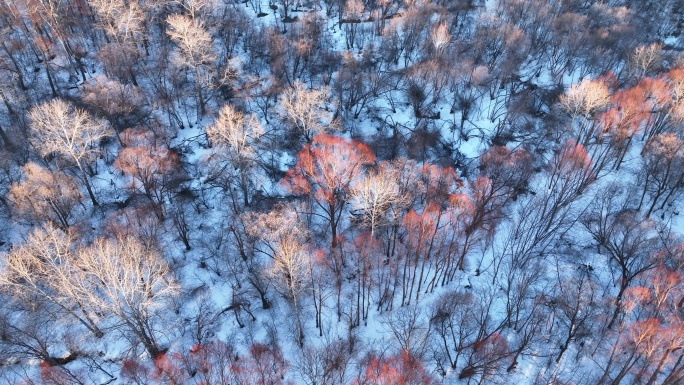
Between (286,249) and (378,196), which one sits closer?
(286,249)

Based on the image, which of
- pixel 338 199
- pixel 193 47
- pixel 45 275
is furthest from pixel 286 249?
pixel 193 47

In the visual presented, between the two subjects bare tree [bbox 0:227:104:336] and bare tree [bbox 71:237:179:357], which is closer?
bare tree [bbox 71:237:179:357]

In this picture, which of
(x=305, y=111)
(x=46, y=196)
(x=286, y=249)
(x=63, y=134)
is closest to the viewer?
(x=286, y=249)

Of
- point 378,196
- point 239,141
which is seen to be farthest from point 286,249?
point 239,141

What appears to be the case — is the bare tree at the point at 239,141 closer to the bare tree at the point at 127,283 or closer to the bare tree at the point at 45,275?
the bare tree at the point at 127,283

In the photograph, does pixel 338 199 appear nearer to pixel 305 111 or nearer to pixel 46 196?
pixel 305 111

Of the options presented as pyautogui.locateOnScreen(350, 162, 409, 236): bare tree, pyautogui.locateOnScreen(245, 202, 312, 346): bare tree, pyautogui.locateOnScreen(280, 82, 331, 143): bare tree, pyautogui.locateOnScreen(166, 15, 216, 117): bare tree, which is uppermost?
pyautogui.locateOnScreen(166, 15, 216, 117): bare tree

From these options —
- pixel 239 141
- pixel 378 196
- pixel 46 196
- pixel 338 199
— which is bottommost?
pixel 338 199

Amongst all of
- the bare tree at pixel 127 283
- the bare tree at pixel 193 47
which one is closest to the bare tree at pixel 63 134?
the bare tree at pixel 127 283

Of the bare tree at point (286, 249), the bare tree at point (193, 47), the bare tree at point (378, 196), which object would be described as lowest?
the bare tree at point (286, 249)

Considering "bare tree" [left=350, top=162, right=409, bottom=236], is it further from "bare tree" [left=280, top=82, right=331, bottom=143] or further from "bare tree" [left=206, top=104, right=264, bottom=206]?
"bare tree" [left=206, top=104, right=264, bottom=206]

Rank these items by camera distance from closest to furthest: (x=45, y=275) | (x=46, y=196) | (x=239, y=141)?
(x=45, y=275) < (x=46, y=196) < (x=239, y=141)

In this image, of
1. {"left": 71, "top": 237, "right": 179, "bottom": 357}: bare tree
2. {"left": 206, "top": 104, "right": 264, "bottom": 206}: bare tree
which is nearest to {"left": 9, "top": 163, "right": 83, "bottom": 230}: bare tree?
{"left": 71, "top": 237, "right": 179, "bottom": 357}: bare tree

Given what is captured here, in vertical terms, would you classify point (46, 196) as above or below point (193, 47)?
below
